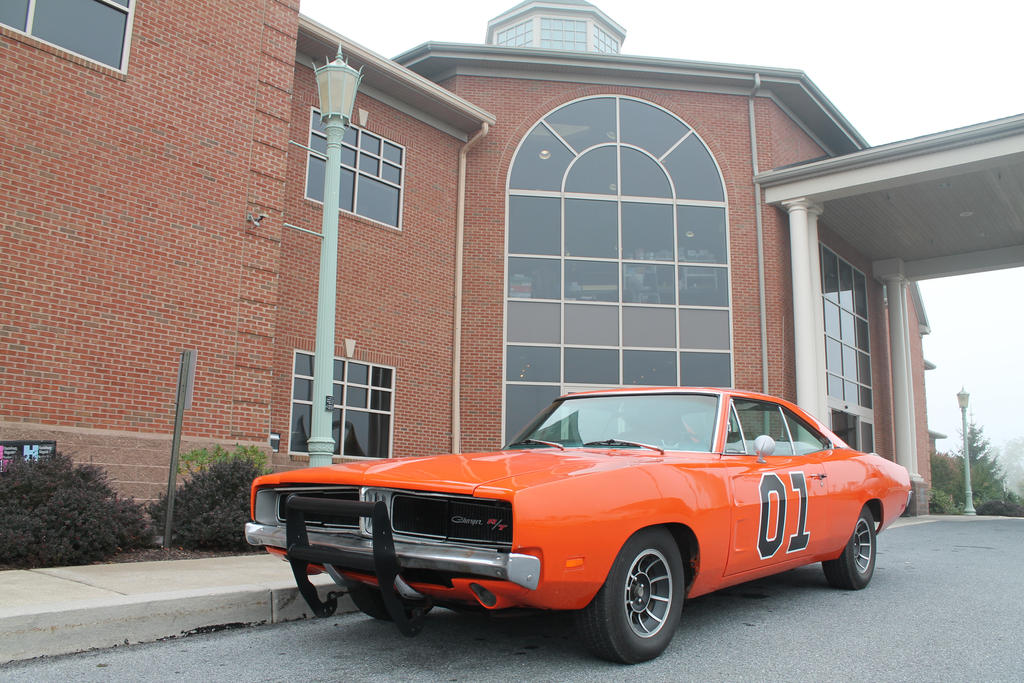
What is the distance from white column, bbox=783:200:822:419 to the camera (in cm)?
1545

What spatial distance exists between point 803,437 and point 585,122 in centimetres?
1134

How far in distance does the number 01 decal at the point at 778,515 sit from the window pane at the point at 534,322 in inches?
394

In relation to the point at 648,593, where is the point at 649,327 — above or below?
above

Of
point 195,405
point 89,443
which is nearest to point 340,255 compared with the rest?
point 195,405

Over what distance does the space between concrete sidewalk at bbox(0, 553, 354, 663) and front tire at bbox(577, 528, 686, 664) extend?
81.2 inches

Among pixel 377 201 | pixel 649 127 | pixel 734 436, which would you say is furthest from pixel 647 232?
pixel 734 436

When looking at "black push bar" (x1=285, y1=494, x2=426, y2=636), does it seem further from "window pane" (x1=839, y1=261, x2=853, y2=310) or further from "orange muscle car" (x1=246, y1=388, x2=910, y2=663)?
"window pane" (x1=839, y1=261, x2=853, y2=310)

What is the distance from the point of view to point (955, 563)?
8039 mm

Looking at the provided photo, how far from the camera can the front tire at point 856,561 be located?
5.88 metres

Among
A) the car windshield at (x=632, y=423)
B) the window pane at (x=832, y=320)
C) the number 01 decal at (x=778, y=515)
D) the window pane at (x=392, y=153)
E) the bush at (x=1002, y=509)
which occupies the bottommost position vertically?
the bush at (x=1002, y=509)

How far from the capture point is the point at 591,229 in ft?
51.6

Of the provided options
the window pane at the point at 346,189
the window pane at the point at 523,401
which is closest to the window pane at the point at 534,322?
the window pane at the point at 523,401

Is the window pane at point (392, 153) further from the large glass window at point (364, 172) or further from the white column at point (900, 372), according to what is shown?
the white column at point (900, 372)

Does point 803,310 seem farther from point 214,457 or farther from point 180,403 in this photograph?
point 180,403
